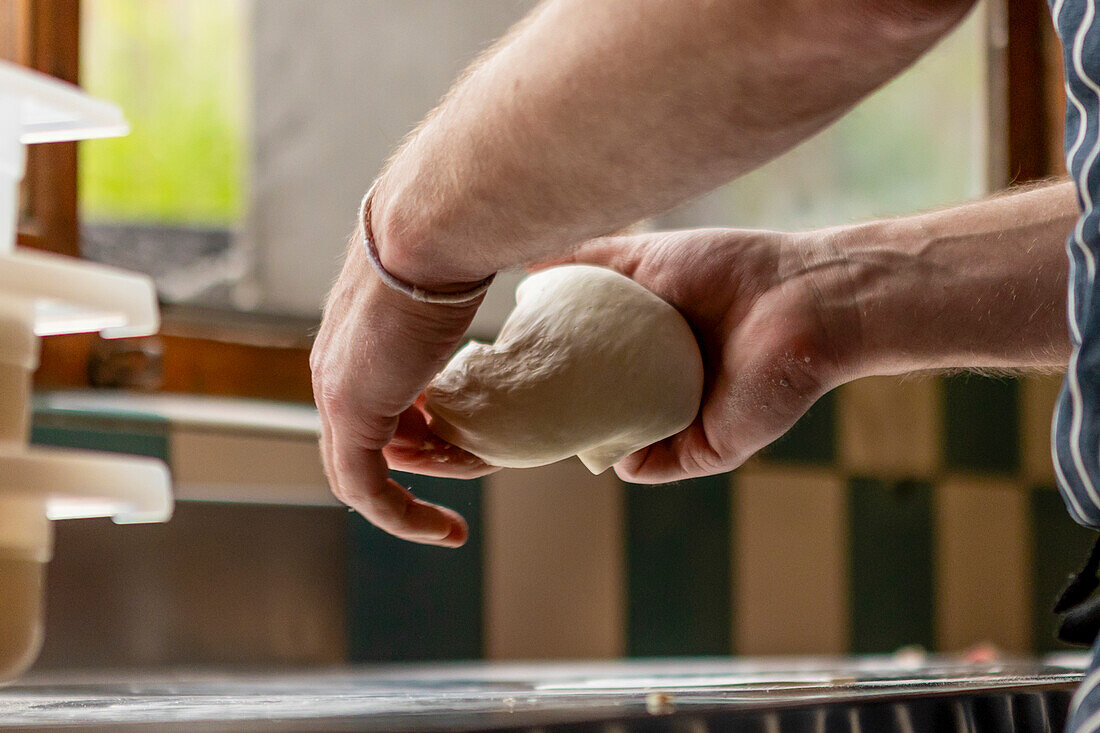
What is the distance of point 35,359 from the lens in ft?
2.42

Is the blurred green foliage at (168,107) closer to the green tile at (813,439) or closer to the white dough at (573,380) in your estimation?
the white dough at (573,380)

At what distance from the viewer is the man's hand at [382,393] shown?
60 centimetres

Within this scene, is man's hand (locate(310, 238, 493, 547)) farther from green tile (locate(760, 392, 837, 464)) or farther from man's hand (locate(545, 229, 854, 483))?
green tile (locate(760, 392, 837, 464))

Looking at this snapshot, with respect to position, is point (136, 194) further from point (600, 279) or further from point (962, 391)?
point (962, 391)

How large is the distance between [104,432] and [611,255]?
69 centimetres

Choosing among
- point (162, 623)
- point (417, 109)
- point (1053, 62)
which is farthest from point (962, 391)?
point (162, 623)

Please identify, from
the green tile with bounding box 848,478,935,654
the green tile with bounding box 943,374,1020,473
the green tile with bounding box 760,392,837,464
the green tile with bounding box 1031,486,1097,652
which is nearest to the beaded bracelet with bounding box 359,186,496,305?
the green tile with bounding box 760,392,837,464

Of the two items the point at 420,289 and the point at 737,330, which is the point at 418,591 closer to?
the point at 737,330

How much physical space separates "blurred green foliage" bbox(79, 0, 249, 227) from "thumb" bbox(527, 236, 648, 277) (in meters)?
0.68

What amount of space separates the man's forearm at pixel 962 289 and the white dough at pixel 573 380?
5.2 inches

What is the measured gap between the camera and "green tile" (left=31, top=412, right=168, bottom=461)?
3.83 feet

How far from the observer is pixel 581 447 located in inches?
28.5

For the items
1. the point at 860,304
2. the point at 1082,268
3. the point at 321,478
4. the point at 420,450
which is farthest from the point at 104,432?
the point at 1082,268

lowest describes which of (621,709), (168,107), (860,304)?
(621,709)
